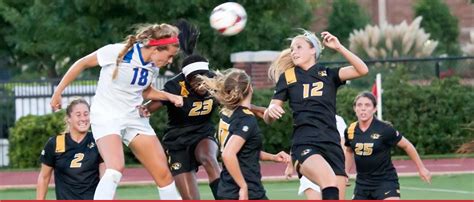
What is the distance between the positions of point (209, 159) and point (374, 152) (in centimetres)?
154

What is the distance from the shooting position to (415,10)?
148 ft

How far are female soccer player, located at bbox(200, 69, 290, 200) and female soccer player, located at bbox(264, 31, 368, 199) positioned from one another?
0.22 metres

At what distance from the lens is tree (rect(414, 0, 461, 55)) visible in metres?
43.9

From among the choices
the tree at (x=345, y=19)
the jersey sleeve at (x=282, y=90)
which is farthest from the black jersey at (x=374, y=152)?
the tree at (x=345, y=19)

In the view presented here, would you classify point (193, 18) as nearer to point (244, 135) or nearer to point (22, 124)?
point (22, 124)

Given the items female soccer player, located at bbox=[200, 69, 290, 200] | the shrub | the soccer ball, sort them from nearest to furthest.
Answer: female soccer player, located at bbox=[200, 69, 290, 200] → the soccer ball → the shrub

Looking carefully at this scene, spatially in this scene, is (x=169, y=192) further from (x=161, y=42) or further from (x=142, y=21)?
(x=142, y=21)

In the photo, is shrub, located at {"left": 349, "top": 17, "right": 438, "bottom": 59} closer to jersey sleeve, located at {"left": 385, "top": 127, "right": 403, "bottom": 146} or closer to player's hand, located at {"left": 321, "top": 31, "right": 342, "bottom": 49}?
jersey sleeve, located at {"left": 385, "top": 127, "right": 403, "bottom": 146}

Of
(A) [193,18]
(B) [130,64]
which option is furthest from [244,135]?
(A) [193,18]

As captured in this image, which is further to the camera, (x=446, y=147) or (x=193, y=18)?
(x=193, y=18)

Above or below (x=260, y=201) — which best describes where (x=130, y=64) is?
above

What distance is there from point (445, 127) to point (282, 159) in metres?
13.7

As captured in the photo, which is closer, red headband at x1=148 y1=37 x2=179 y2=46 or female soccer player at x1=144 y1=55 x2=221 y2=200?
red headband at x1=148 y1=37 x2=179 y2=46

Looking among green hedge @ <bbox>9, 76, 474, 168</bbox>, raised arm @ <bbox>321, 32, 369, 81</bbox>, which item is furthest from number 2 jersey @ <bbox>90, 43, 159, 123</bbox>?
green hedge @ <bbox>9, 76, 474, 168</bbox>
